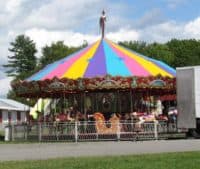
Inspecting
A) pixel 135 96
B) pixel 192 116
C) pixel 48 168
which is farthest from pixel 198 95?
pixel 48 168

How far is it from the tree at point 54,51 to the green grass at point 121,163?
6850 centimetres

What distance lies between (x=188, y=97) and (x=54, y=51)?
6265 cm

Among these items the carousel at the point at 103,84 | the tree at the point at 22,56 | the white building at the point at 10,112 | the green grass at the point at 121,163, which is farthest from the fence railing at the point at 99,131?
the tree at the point at 22,56

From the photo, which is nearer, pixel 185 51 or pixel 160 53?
pixel 160 53

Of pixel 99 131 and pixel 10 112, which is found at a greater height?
pixel 10 112

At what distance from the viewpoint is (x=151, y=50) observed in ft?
294

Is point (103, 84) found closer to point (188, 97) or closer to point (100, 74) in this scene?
point (100, 74)

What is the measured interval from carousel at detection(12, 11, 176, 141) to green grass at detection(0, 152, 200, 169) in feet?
37.3

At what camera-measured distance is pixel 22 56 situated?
120 metres

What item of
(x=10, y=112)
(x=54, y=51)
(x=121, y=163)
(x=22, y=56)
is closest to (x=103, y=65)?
(x=121, y=163)

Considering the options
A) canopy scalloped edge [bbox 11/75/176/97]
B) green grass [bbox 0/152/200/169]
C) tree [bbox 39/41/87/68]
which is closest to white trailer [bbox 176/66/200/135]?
canopy scalloped edge [bbox 11/75/176/97]

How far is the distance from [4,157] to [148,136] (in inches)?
418

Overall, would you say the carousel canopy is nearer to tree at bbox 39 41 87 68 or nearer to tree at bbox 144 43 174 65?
tree at bbox 144 43 174 65

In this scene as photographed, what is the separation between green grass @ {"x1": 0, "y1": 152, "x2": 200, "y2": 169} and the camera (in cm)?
1527
